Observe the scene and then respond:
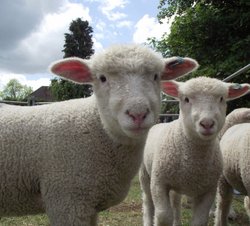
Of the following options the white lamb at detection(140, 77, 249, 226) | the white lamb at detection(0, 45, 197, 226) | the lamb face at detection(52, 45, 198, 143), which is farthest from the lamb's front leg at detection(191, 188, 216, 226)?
the lamb face at detection(52, 45, 198, 143)

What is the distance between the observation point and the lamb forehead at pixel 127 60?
3.17 metres

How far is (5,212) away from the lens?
342cm

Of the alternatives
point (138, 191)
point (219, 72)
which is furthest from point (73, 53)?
point (138, 191)

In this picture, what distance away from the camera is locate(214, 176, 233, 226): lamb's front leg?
5723mm

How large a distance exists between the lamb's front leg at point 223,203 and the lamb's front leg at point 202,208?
89cm

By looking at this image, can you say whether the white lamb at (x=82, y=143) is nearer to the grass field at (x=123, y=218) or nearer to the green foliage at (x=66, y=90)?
the grass field at (x=123, y=218)

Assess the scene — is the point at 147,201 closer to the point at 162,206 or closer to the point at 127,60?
the point at 162,206

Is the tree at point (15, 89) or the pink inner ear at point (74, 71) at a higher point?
the tree at point (15, 89)

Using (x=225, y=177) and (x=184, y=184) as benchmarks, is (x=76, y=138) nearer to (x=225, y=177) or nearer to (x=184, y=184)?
(x=184, y=184)

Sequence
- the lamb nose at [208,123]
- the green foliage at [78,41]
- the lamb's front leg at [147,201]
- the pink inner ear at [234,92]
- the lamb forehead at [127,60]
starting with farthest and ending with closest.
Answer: the green foliage at [78,41] < the lamb's front leg at [147,201] < the pink inner ear at [234,92] < the lamb nose at [208,123] < the lamb forehead at [127,60]

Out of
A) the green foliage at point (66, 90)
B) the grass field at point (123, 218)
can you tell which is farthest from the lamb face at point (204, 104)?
the green foliage at point (66, 90)

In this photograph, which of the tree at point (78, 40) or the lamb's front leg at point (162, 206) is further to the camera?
the tree at point (78, 40)

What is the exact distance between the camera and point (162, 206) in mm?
4988

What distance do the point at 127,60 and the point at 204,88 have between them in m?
1.85
